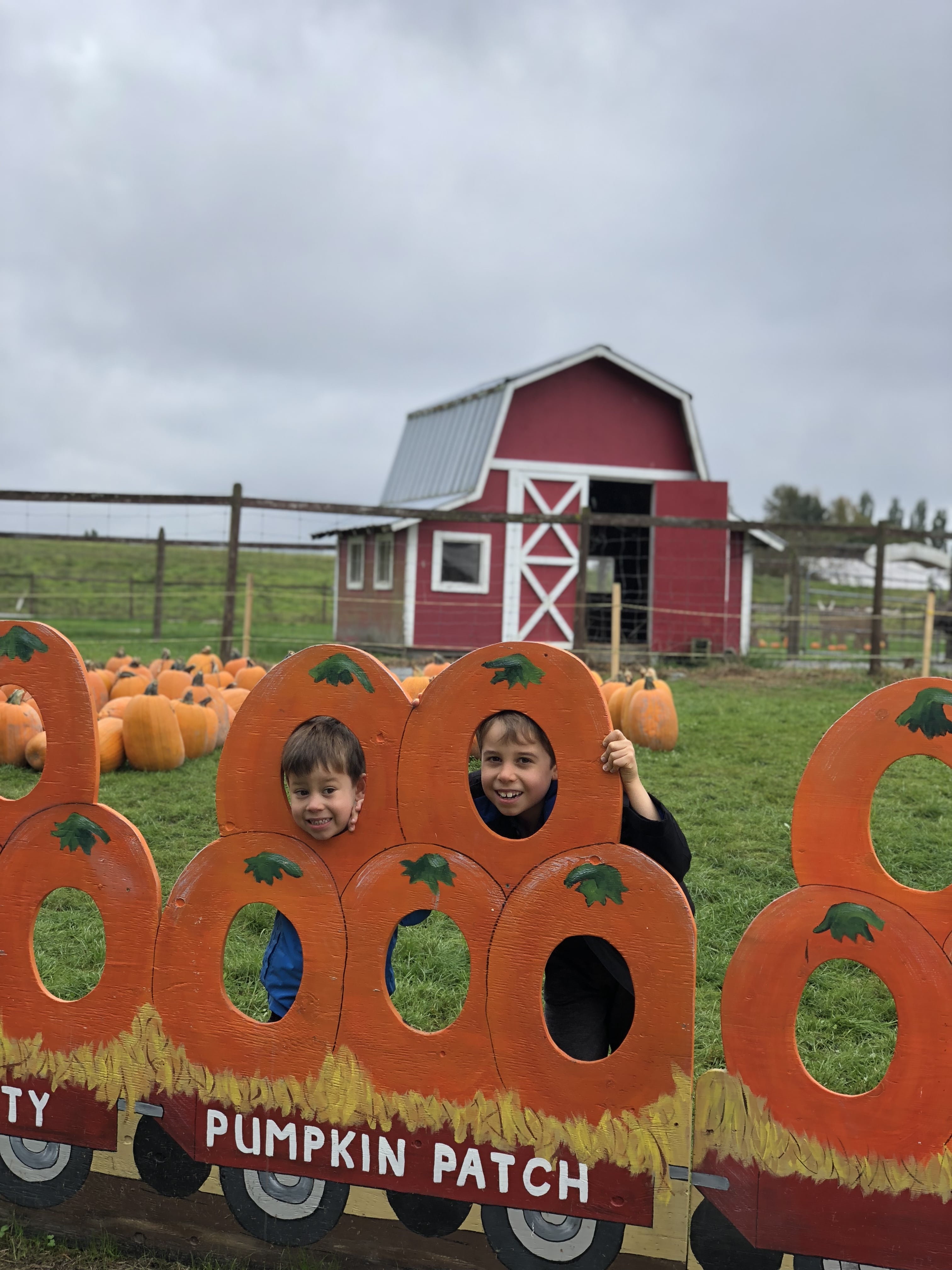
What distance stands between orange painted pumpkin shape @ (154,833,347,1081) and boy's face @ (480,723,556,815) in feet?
1.46

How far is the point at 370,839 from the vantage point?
2396 mm

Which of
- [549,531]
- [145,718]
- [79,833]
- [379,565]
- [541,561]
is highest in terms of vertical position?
[549,531]

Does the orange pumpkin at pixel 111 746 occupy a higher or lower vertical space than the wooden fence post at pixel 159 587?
lower

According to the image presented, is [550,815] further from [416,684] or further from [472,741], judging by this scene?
[416,684]

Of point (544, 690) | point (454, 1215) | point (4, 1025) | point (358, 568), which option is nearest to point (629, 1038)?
point (454, 1215)

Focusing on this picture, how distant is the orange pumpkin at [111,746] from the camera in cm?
703

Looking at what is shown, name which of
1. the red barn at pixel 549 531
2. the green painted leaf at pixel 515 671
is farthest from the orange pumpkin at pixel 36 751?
the red barn at pixel 549 531

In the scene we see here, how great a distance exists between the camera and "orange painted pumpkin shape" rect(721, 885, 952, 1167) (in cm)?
210

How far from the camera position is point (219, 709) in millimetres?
7969

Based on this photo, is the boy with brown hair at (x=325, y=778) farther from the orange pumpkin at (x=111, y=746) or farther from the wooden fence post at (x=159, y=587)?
the wooden fence post at (x=159, y=587)

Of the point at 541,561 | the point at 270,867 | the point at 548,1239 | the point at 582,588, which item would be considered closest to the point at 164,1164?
the point at 270,867

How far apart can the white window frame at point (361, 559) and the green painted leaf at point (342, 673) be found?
1756 cm

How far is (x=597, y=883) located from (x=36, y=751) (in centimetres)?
552

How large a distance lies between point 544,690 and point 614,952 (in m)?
0.62
